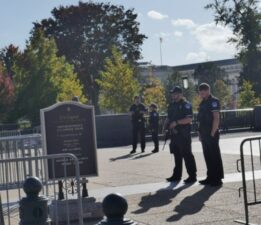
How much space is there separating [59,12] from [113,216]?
59.7m

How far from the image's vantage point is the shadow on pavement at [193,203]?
28.1 feet

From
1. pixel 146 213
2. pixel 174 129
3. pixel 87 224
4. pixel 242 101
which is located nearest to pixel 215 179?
pixel 174 129

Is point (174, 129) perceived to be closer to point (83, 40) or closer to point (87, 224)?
point (87, 224)

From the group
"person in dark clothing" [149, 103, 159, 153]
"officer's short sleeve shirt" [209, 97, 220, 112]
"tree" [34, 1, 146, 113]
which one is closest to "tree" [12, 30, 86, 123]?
"tree" [34, 1, 146, 113]

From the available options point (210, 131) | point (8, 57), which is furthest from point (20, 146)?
point (8, 57)

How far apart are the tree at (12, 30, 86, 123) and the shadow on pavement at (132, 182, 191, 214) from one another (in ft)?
110

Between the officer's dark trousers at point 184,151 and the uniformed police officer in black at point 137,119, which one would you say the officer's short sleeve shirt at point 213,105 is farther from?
the uniformed police officer in black at point 137,119

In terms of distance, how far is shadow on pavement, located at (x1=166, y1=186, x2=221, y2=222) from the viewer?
28.1 ft

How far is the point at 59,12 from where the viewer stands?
6166cm

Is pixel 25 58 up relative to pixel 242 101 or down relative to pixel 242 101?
up

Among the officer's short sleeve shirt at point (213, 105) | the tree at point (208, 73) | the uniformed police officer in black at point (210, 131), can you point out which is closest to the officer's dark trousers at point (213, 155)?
the uniformed police officer in black at point (210, 131)

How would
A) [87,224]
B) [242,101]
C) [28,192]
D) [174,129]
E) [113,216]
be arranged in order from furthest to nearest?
[242,101]
[174,129]
[87,224]
[28,192]
[113,216]

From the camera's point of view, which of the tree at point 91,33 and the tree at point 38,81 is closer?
the tree at point 38,81

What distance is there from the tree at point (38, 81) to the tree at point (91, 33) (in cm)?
1291
